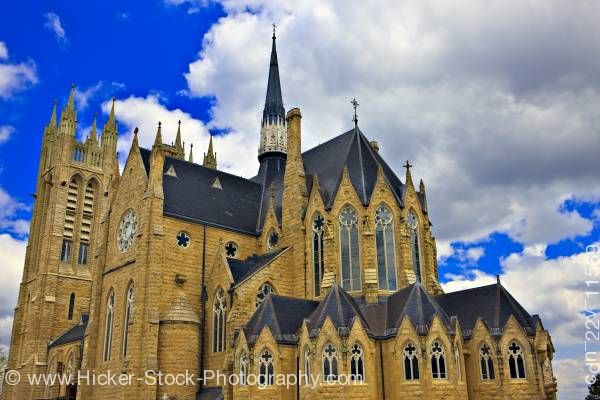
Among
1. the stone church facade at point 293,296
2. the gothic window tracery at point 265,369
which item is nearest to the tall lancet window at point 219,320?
the stone church facade at point 293,296

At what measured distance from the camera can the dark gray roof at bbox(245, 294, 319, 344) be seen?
94.0 feet

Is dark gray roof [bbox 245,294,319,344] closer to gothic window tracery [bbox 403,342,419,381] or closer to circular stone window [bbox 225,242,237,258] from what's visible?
gothic window tracery [bbox 403,342,419,381]

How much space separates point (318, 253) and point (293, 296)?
2.92m

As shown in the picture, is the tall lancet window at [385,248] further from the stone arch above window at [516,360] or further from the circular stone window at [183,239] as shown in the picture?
the circular stone window at [183,239]

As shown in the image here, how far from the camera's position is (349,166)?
3700 centimetres

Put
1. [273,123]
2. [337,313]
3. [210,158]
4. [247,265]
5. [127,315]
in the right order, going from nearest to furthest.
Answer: [337,313]
[127,315]
[247,265]
[273,123]
[210,158]

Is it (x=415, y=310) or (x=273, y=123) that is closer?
(x=415, y=310)

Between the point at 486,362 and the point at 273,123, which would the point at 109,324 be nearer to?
the point at 273,123

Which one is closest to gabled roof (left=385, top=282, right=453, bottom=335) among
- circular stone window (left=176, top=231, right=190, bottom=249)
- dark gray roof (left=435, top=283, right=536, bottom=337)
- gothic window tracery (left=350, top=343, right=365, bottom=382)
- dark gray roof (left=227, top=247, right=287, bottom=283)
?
dark gray roof (left=435, top=283, right=536, bottom=337)

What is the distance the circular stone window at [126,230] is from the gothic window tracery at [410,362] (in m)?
18.5

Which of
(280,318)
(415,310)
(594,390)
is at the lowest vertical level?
(594,390)

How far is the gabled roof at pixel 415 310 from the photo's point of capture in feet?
91.3

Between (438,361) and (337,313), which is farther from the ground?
(337,313)

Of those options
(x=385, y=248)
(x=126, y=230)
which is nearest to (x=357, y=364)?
(x=385, y=248)
